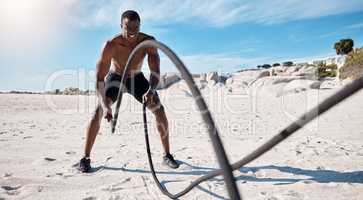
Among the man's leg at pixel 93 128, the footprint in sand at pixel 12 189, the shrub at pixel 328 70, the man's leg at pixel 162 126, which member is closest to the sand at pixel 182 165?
the footprint in sand at pixel 12 189

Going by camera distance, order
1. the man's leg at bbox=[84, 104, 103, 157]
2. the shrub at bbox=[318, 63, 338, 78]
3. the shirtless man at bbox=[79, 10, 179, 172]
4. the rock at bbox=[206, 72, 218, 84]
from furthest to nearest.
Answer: the rock at bbox=[206, 72, 218, 84], the shrub at bbox=[318, 63, 338, 78], the man's leg at bbox=[84, 104, 103, 157], the shirtless man at bbox=[79, 10, 179, 172]

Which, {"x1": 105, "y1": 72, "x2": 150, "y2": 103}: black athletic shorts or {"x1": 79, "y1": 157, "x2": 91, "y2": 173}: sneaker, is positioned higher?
{"x1": 105, "y1": 72, "x2": 150, "y2": 103}: black athletic shorts

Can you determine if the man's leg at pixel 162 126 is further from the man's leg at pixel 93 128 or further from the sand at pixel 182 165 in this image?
the man's leg at pixel 93 128

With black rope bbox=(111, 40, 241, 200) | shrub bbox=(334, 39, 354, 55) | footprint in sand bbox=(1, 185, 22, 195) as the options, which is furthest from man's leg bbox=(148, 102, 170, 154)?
shrub bbox=(334, 39, 354, 55)

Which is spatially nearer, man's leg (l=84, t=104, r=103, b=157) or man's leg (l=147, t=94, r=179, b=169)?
man's leg (l=84, t=104, r=103, b=157)

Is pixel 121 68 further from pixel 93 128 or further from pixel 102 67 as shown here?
pixel 93 128

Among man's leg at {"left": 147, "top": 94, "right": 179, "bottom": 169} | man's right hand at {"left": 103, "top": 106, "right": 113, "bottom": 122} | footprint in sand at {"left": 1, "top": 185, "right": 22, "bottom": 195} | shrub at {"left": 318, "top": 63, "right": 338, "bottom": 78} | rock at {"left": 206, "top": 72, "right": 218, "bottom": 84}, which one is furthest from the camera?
rock at {"left": 206, "top": 72, "right": 218, "bottom": 84}

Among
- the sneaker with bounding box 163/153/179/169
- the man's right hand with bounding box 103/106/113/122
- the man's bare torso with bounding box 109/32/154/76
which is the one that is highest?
the man's bare torso with bounding box 109/32/154/76

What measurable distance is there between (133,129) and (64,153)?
2542 millimetres

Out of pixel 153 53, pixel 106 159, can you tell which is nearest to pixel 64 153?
pixel 106 159

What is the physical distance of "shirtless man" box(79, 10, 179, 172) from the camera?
11.9 feet

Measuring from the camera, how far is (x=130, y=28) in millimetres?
3535

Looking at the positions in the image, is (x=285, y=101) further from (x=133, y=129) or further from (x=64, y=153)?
(x=64, y=153)

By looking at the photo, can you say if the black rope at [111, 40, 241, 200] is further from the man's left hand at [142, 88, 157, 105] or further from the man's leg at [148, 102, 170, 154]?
the man's leg at [148, 102, 170, 154]
